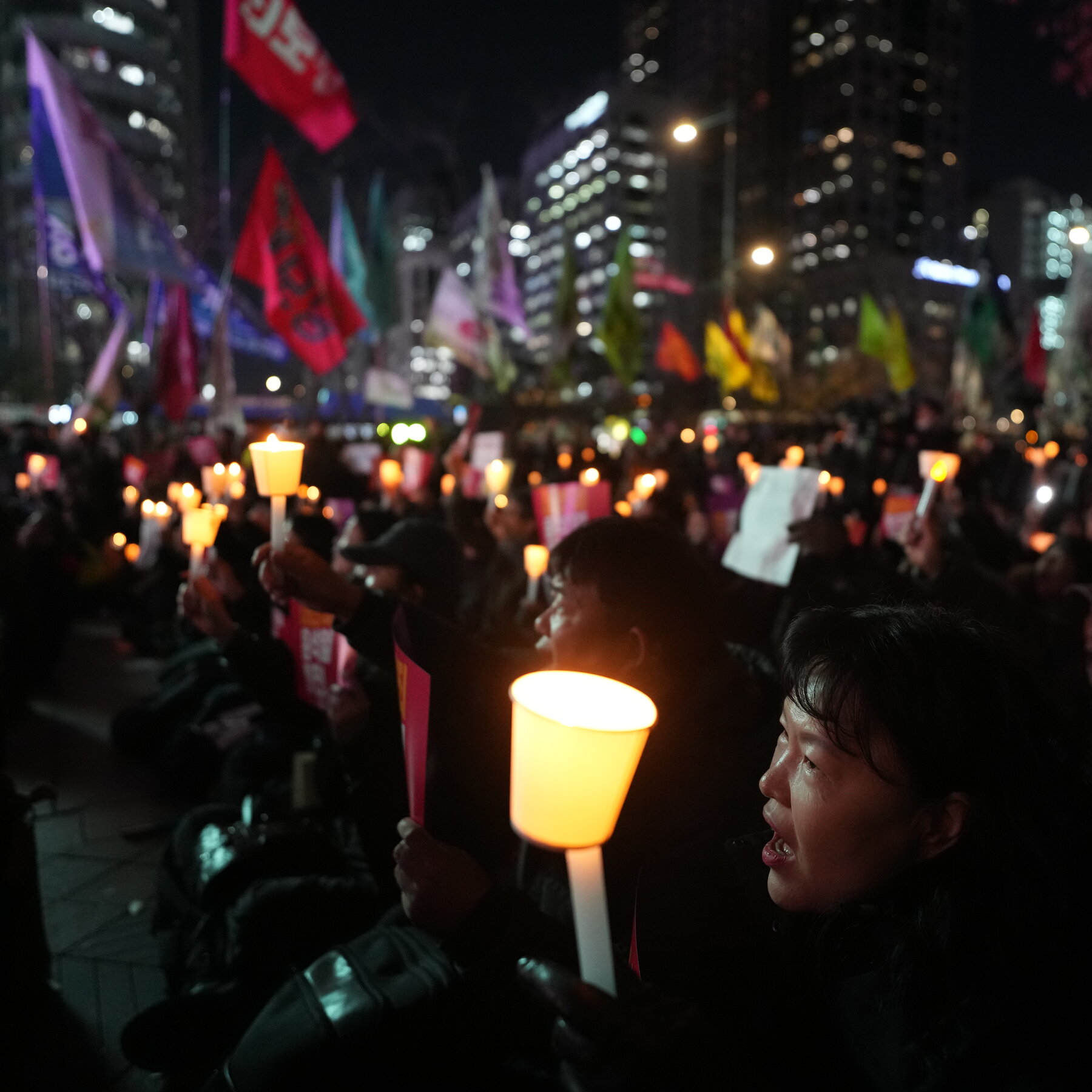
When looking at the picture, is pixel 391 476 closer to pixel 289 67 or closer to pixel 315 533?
pixel 315 533

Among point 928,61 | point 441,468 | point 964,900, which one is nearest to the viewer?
point 964,900

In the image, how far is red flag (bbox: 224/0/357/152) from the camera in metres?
7.76

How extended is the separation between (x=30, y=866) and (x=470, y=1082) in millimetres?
2027

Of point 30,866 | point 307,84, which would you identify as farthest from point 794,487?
point 307,84

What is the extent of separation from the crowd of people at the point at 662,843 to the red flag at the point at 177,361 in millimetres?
8578

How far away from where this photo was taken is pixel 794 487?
13.8ft

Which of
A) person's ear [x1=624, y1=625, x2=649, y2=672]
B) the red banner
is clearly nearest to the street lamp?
the red banner

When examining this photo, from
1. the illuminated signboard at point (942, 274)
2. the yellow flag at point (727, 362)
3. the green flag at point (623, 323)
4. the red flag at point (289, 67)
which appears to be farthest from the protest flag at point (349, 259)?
the illuminated signboard at point (942, 274)

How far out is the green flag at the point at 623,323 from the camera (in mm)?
16922

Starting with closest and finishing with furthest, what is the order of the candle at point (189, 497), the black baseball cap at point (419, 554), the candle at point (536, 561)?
1. the black baseball cap at point (419, 554)
2. the candle at point (536, 561)
3. the candle at point (189, 497)

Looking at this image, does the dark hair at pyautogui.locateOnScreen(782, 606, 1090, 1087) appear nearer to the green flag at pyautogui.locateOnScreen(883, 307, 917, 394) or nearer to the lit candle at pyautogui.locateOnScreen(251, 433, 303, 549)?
the lit candle at pyautogui.locateOnScreen(251, 433, 303, 549)

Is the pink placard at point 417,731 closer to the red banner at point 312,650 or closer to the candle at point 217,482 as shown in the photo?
the red banner at point 312,650

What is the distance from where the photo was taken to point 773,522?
431 cm

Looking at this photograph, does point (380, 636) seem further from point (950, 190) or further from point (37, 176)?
point (950, 190)
